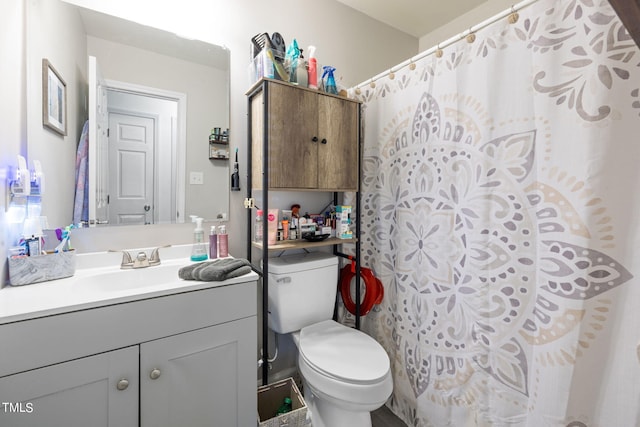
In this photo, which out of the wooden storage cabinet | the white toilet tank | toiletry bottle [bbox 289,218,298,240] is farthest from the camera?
toiletry bottle [bbox 289,218,298,240]

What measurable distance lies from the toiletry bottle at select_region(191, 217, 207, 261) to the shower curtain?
98 centimetres

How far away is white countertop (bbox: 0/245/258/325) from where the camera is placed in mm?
796

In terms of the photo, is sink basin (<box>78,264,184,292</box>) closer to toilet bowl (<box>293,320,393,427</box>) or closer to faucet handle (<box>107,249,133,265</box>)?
faucet handle (<box>107,249,133,265</box>)

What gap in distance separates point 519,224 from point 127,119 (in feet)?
5.57

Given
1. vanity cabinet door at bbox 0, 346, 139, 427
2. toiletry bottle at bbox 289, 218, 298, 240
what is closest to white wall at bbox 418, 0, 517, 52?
toiletry bottle at bbox 289, 218, 298, 240

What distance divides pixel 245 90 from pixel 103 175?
0.81m

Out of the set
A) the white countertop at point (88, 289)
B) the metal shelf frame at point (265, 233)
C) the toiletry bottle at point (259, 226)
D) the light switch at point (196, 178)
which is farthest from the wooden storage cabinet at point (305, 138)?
the white countertop at point (88, 289)

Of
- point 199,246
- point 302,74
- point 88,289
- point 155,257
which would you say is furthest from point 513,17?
point 88,289

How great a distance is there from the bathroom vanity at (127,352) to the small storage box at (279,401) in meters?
0.20

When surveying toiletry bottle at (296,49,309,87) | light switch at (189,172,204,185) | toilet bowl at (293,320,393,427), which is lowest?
toilet bowl at (293,320,393,427)

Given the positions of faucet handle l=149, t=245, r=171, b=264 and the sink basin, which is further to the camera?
faucet handle l=149, t=245, r=171, b=264

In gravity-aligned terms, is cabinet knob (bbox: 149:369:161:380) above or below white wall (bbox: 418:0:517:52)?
below

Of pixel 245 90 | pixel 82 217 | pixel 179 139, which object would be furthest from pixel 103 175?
pixel 245 90

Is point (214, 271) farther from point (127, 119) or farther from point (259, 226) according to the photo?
point (127, 119)
